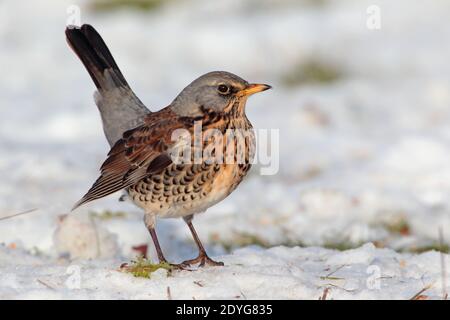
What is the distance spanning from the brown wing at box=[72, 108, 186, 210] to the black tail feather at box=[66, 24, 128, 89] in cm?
77

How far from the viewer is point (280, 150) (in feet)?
35.1

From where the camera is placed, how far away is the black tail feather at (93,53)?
691cm

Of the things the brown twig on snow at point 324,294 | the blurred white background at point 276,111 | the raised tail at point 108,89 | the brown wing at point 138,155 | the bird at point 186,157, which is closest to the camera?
the brown twig on snow at point 324,294

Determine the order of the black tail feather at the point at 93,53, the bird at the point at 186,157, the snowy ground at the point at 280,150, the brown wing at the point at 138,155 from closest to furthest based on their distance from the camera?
the snowy ground at the point at 280,150
the bird at the point at 186,157
the brown wing at the point at 138,155
the black tail feather at the point at 93,53

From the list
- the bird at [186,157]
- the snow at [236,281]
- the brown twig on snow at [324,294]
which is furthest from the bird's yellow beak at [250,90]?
the brown twig on snow at [324,294]

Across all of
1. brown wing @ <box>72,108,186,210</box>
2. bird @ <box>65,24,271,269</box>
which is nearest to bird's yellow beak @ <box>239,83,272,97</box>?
bird @ <box>65,24,271,269</box>

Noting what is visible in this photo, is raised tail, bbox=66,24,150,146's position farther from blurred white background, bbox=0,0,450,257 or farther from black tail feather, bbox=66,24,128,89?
blurred white background, bbox=0,0,450,257

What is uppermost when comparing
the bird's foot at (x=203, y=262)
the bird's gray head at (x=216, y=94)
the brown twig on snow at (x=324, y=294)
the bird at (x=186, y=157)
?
the bird's gray head at (x=216, y=94)

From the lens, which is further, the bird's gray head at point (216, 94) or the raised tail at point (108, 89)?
the raised tail at point (108, 89)

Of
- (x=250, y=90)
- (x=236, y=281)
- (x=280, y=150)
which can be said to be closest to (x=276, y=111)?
(x=280, y=150)

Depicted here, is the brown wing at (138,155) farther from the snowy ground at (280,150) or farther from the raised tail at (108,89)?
the snowy ground at (280,150)

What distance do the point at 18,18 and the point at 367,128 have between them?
6.84 metres

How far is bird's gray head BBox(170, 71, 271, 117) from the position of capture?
5.93 metres

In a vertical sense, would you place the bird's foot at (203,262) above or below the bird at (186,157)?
below
